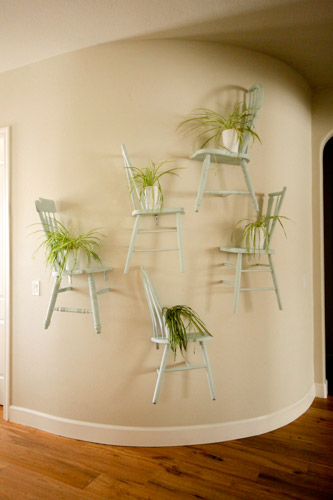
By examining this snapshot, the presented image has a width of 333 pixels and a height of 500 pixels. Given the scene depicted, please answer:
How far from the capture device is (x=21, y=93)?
9.64ft

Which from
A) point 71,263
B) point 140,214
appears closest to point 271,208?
point 140,214

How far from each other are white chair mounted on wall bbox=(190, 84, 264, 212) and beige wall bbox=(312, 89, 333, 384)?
3.16 ft

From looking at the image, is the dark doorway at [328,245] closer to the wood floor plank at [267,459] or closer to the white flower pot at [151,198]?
the wood floor plank at [267,459]

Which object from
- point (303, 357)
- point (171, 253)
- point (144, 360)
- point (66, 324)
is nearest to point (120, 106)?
point (171, 253)

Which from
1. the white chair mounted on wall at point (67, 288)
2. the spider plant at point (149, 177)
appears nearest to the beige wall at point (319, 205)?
the spider plant at point (149, 177)

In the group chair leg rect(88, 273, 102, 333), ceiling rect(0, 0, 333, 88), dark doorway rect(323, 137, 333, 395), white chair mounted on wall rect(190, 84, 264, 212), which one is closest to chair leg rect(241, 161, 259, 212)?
white chair mounted on wall rect(190, 84, 264, 212)

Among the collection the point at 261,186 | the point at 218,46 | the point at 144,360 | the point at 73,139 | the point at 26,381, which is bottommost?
the point at 26,381

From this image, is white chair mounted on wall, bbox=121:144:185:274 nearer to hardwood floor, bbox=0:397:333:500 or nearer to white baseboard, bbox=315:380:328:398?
hardwood floor, bbox=0:397:333:500

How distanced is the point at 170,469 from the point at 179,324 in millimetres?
839

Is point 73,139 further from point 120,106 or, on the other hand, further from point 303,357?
point 303,357

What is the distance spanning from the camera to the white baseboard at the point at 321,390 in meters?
3.28

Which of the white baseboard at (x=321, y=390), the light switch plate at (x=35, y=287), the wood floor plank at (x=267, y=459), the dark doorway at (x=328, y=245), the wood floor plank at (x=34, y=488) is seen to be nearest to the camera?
the wood floor plank at (x=34, y=488)

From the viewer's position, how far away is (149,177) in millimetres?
2439

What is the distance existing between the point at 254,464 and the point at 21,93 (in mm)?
3114
